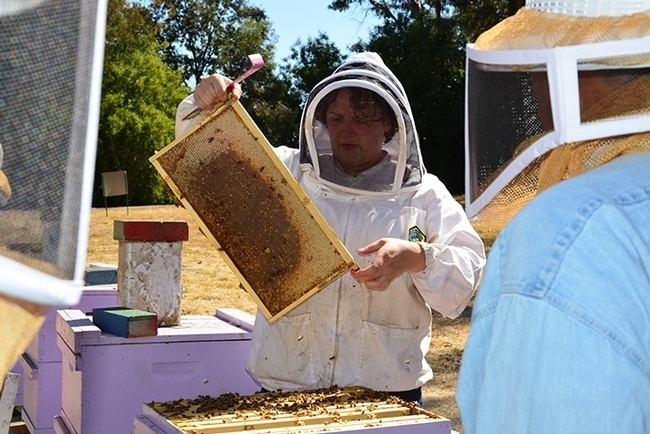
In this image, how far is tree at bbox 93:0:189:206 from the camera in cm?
2380

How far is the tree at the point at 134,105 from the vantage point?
78.1ft

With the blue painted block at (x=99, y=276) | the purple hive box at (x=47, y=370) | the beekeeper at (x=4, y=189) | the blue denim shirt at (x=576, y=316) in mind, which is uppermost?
the beekeeper at (x=4, y=189)

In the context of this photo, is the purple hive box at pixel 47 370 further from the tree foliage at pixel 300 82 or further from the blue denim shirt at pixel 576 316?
the tree foliage at pixel 300 82

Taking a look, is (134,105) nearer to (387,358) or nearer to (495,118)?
(387,358)

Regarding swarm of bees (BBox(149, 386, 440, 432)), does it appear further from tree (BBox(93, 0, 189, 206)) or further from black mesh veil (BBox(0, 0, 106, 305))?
tree (BBox(93, 0, 189, 206))

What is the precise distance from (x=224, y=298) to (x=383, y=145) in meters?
5.96

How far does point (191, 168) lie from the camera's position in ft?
9.21

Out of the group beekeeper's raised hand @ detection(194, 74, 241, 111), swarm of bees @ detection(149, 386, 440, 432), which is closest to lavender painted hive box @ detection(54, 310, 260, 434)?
swarm of bees @ detection(149, 386, 440, 432)

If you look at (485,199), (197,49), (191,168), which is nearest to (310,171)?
(191,168)

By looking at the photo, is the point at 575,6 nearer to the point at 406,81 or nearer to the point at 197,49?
the point at 406,81

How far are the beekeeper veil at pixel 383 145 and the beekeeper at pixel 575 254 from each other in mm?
1583

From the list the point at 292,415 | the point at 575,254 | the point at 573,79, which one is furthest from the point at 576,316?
the point at 292,415

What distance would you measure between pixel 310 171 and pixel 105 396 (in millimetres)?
1053

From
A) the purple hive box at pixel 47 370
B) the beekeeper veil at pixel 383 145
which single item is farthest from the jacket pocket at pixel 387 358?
the purple hive box at pixel 47 370
